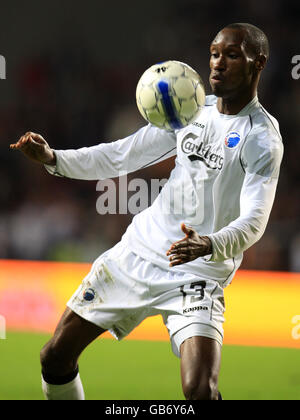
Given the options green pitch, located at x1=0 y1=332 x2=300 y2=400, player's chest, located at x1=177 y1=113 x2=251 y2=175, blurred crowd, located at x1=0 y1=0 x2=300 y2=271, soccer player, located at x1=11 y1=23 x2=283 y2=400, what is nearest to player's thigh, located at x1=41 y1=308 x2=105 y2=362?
soccer player, located at x1=11 y1=23 x2=283 y2=400

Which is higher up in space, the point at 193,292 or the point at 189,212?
the point at 189,212

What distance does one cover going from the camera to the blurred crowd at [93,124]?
9.34m

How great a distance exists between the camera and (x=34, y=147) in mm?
3510

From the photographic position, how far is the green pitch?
482 cm

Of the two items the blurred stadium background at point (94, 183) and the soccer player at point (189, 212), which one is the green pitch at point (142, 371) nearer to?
the blurred stadium background at point (94, 183)

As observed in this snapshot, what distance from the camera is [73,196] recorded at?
1009 centimetres

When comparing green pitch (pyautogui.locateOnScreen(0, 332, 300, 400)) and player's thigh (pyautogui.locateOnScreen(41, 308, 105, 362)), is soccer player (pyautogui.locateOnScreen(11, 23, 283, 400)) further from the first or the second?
green pitch (pyautogui.locateOnScreen(0, 332, 300, 400))

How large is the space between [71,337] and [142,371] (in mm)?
2257

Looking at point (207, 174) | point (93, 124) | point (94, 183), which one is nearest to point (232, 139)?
point (207, 174)

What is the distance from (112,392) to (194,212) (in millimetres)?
1912

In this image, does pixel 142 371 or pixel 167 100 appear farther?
pixel 142 371

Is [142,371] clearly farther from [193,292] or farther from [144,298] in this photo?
[193,292]

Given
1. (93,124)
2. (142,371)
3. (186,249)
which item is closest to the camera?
(186,249)
